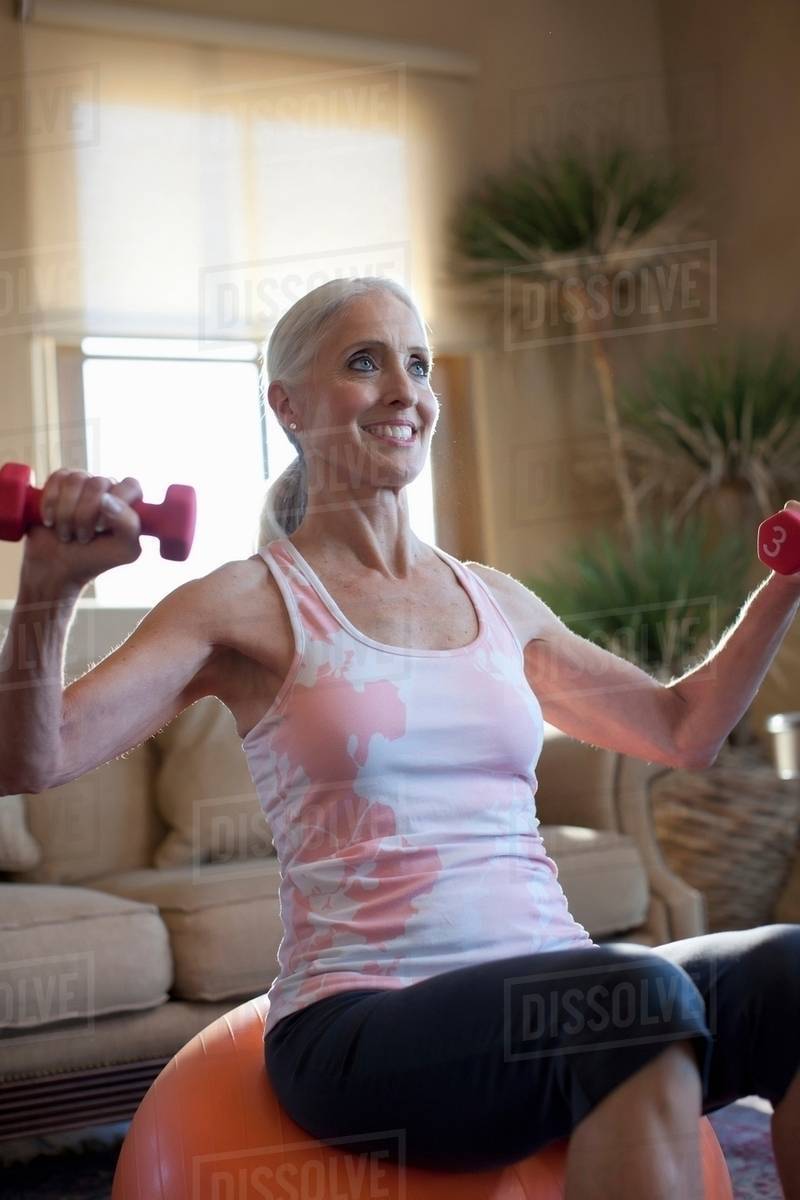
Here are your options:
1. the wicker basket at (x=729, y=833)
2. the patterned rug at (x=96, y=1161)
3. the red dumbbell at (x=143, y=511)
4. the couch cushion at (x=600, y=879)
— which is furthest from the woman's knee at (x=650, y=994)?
the wicker basket at (x=729, y=833)

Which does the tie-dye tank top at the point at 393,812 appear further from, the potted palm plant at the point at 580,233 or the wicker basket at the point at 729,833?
the potted palm plant at the point at 580,233

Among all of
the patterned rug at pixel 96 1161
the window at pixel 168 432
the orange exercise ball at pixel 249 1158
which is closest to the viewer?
the orange exercise ball at pixel 249 1158

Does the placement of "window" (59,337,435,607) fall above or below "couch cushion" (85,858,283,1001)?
above

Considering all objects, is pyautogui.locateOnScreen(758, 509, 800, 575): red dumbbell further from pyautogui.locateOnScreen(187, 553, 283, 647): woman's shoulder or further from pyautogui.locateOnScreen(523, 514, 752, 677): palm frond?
pyautogui.locateOnScreen(523, 514, 752, 677): palm frond

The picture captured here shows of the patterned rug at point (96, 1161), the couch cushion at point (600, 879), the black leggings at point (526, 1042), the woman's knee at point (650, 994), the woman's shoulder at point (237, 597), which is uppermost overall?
the woman's shoulder at point (237, 597)

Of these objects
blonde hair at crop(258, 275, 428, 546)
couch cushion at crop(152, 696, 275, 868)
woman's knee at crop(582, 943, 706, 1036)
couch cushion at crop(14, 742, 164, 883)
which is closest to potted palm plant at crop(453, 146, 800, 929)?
couch cushion at crop(152, 696, 275, 868)

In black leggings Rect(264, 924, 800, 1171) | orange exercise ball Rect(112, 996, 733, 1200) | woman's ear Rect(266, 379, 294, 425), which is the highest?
woman's ear Rect(266, 379, 294, 425)

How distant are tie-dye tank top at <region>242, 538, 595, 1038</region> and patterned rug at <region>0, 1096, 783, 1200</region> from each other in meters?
0.96

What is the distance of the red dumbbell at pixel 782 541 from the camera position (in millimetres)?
1094

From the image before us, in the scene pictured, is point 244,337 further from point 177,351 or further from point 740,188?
point 740,188

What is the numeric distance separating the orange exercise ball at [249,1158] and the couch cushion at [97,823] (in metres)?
1.26

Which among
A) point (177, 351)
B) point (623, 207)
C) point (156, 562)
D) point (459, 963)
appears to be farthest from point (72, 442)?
point (459, 963)

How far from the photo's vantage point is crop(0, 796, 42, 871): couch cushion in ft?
7.47

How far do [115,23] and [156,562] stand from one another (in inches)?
79.3
